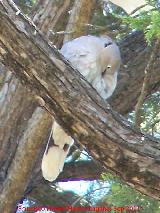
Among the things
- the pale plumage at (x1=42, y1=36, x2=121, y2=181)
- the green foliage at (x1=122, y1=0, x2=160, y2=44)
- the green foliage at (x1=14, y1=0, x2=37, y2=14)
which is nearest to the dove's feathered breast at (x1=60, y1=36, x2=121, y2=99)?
the pale plumage at (x1=42, y1=36, x2=121, y2=181)

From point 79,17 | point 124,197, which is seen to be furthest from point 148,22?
point 79,17

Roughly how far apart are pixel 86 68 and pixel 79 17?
22.3 inches

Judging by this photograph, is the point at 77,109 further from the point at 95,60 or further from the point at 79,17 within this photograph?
the point at 79,17

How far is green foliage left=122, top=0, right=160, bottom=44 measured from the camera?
1694 mm

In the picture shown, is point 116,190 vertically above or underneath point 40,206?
underneath

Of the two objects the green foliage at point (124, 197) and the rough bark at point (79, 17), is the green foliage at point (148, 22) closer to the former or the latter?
the green foliage at point (124, 197)

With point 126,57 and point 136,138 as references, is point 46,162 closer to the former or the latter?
point 136,138

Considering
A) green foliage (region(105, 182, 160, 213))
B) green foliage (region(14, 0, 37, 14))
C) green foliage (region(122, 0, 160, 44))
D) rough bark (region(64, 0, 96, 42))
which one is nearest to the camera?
green foliage (region(122, 0, 160, 44))

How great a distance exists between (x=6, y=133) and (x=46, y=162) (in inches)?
25.8

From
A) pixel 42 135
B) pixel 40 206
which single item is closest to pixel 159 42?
pixel 42 135

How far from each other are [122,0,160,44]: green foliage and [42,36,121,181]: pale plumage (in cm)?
47

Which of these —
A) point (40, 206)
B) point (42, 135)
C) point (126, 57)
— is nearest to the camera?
point (42, 135)

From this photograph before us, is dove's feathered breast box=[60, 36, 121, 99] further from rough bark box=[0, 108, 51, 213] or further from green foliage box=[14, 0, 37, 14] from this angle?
green foliage box=[14, 0, 37, 14]

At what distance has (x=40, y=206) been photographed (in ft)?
11.2
